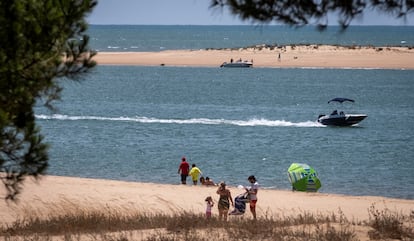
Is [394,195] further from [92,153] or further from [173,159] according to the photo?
[92,153]

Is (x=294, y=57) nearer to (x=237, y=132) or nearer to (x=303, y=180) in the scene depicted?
(x=237, y=132)

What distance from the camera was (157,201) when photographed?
72.8ft

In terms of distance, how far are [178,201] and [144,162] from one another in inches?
534

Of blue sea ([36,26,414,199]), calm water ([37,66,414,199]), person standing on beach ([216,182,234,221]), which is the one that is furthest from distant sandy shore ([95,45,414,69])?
person standing on beach ([216,182,234,221])

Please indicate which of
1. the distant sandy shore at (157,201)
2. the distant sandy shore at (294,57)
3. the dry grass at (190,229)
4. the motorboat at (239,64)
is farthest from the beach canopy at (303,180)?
the motorboat at (239,64)

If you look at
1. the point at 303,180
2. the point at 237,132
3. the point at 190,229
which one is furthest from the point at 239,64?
the point at 190,229

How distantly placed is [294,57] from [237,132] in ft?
233

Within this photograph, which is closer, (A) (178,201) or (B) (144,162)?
(A) (178,201)

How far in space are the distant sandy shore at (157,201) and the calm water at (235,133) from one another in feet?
13.9

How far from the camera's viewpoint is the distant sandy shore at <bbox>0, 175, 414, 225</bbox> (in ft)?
67.1

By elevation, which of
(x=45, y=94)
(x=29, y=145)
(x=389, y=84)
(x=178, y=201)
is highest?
(x=389, y=84)

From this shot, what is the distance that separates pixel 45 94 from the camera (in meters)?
10.6

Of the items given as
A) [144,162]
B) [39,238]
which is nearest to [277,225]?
[39,238]

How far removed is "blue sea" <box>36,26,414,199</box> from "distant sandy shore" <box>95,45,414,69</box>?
1929 centimetres
